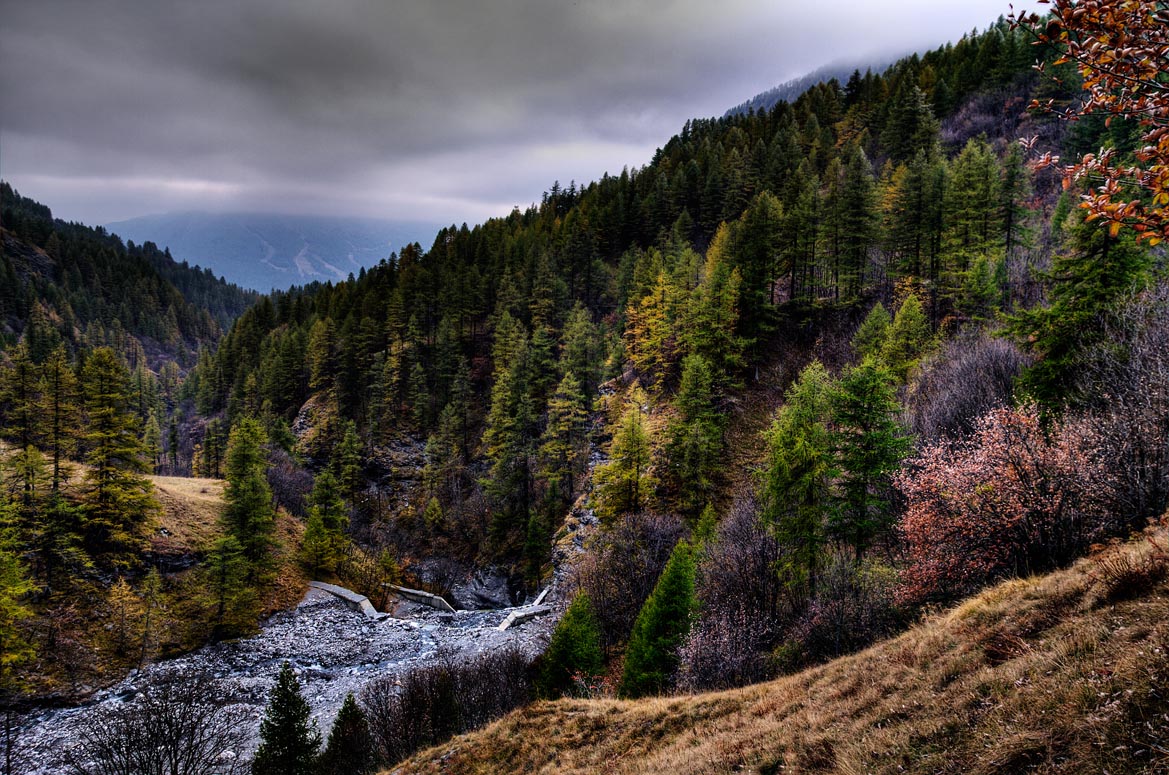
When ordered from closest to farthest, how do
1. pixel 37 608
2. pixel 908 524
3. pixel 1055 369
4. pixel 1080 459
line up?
pixel 1080 459
pixel 908 524
pixel 1055 369
pixel 37 608

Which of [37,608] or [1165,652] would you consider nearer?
[1165,652]

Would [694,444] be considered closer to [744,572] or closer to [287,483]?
[744,572]

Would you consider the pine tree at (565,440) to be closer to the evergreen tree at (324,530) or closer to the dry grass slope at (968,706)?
the evergreen tree at (324,530)

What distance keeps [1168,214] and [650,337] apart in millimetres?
42700

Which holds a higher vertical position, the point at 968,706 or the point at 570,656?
the point at 968,706

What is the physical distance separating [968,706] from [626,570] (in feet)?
77.3

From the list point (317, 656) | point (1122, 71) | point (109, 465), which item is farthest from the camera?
point (317, 656)

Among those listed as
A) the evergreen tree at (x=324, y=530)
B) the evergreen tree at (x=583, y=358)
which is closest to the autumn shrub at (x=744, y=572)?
the evergreen tree at (x=583, y=358)

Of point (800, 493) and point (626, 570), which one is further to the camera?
point (626, 570)

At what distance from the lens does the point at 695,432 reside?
32.6m

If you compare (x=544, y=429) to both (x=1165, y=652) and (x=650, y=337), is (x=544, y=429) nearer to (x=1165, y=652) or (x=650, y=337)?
(x=650, y=337)

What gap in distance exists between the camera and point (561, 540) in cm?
4003

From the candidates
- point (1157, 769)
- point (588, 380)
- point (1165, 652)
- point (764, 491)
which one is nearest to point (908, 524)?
point (764, 491)

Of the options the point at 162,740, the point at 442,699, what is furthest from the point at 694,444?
the point at 162,740
